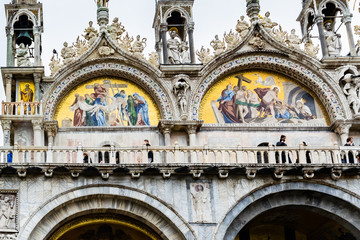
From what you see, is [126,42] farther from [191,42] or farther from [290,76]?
[290,76]

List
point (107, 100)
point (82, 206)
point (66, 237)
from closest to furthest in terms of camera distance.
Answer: point (82, 206), point (66, 237), point (107, 100)

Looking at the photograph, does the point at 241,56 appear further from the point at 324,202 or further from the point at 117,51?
the point at 324,202

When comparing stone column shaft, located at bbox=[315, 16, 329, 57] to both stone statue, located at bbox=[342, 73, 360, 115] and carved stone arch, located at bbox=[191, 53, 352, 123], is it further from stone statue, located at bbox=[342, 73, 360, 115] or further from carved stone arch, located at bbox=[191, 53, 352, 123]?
stone statue, located at bbox=[342, 73, 360, 115]

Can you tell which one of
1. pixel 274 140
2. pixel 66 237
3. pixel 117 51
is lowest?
pixel 66 237

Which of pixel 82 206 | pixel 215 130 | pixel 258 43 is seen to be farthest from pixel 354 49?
pixel 82 206

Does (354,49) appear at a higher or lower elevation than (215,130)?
higher

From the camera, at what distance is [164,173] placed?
20.7m

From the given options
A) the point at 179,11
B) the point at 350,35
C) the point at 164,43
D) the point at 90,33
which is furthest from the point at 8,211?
the point at 350,35

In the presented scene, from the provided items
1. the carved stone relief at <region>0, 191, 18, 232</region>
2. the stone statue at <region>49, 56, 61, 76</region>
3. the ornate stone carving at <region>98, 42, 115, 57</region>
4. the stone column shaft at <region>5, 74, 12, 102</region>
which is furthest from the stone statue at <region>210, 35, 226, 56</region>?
the carved stone relief at <region>0, 191, 18, 232</region>

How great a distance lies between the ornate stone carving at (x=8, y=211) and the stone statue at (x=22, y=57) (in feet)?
18.0

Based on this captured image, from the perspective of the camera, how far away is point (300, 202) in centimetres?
2138

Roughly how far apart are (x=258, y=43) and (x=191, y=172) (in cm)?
617

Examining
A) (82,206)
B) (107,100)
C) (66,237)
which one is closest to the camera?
(82,206)

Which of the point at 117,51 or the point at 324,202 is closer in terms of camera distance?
the point at 324,202
